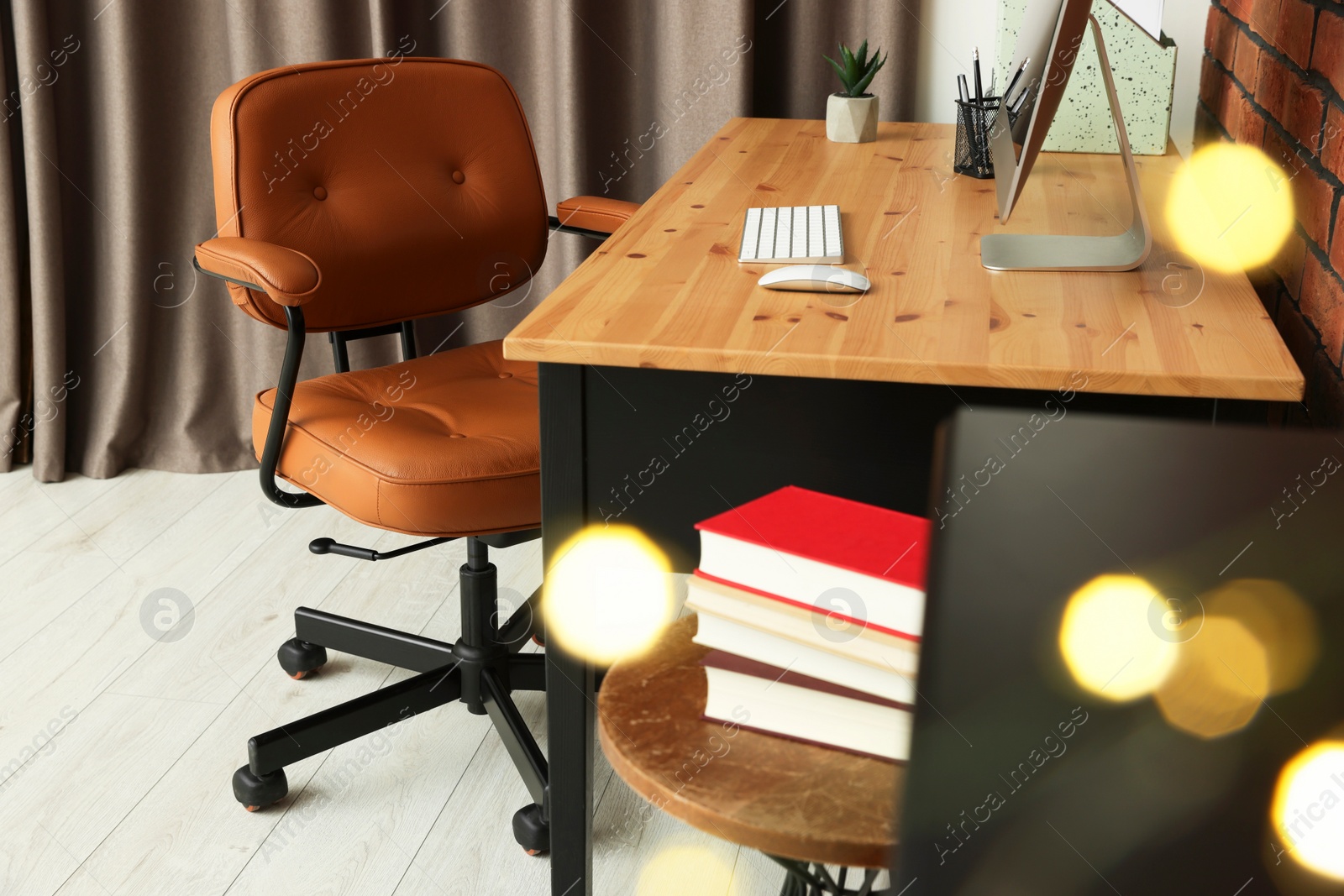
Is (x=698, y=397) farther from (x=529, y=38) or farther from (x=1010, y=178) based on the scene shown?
(x=529, y=38)

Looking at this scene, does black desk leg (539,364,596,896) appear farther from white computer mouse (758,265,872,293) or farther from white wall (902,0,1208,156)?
white wall (902,0,1208,156)

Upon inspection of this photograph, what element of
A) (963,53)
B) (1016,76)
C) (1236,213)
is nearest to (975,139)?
(1016,76)

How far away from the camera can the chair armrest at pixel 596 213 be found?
67.7 inches

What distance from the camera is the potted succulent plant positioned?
1965 millimetres

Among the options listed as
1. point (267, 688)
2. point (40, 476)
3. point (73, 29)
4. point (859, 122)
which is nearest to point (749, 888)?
point (267, 688)

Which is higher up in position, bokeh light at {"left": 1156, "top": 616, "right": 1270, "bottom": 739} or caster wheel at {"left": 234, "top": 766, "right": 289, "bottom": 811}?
bokeh light at {"left": 1156, "top": 616, "right": 1270, "bottom": 739}

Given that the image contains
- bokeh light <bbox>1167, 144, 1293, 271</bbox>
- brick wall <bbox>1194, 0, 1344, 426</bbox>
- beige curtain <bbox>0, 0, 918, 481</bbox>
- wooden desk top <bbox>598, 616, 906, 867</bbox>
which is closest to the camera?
wooden desk top <bbox>598, 616, 906, 867</bbox>

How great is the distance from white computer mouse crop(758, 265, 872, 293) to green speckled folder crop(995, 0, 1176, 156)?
94 centimetres

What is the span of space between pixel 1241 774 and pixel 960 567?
200 mm

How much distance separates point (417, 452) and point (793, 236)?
54 centimetres

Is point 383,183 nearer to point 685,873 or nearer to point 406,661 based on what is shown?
point 406,661

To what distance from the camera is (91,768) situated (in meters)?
1.59

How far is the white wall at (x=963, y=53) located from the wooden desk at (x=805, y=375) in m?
1.11

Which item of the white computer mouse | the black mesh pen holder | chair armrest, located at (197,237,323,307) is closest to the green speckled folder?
the black mesh pen holder
